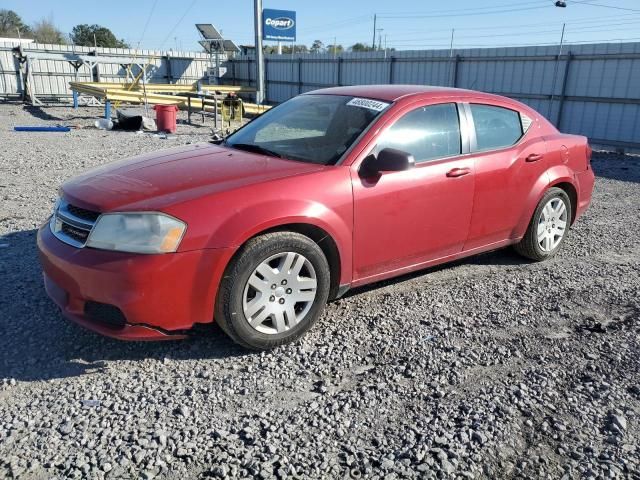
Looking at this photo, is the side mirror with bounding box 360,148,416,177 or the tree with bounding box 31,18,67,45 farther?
the tree with bounding box 31,18,67,45

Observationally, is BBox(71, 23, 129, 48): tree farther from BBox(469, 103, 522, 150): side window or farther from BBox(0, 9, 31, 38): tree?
BBox(469, 103, 522, 150): side window

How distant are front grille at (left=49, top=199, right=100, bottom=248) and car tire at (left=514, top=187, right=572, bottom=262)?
3.76 meters

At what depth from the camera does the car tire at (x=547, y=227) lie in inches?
199

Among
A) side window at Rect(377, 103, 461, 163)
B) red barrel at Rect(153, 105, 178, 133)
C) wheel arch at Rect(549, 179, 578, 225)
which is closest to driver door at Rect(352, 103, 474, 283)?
side window at Rect(377, 103, 461, 163)

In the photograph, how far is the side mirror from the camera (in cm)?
360

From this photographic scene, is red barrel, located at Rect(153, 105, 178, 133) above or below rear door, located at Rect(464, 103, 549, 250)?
below

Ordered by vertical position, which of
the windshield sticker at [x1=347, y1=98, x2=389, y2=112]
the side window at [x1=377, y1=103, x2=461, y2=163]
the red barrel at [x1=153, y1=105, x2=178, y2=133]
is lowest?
the red barrel at [x1=153, y1=105, x2=178, y2=133]

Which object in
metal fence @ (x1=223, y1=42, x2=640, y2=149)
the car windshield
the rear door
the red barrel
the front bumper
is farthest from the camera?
the red barrel

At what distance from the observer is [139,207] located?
3121 millimetres

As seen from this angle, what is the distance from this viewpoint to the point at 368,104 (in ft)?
13.7

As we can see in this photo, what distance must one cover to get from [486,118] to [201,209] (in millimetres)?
2701

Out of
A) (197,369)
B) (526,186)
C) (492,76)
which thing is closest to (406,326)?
(197,369)

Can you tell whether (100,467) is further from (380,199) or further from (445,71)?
(445,71)

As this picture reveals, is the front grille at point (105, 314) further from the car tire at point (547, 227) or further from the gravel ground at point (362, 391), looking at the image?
the car tire at point (547, 227)
